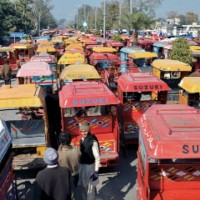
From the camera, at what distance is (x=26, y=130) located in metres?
8.61

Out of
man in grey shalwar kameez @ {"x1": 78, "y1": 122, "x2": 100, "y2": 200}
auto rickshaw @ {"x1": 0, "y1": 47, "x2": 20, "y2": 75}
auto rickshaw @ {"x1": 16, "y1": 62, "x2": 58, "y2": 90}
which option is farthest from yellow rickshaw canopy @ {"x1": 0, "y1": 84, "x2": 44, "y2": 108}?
auto rickshaw @ {"x1": 0, "y1": 47, "x2": 20, "y2": 75}

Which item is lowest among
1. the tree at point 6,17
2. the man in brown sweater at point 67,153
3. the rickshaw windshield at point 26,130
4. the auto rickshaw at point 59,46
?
the auto rickshaw at point 59,46

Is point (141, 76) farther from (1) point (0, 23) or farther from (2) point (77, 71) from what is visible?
(1) point (0, 23)

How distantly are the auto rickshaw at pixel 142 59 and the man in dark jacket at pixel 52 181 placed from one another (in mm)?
14914

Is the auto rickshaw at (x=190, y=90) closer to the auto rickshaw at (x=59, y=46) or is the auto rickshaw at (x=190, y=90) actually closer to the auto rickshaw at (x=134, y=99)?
the auto rickshaw at (x=134, y=99)

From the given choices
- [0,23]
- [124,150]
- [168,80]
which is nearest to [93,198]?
[124,150]

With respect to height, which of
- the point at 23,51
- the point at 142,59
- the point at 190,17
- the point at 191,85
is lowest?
the point at 142,59

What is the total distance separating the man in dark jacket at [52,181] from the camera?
4.64 m

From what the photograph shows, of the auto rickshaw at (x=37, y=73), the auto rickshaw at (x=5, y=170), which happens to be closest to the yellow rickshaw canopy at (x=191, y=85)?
the auto rickshaw at (x=37, y=73)

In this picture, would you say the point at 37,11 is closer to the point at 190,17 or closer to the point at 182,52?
the point at 190,17

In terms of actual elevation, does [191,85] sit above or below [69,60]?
above

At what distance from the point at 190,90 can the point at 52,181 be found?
6.24m

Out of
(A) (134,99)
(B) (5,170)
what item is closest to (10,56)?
(A) (134,99)

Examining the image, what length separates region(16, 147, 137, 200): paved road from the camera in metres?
7.41
